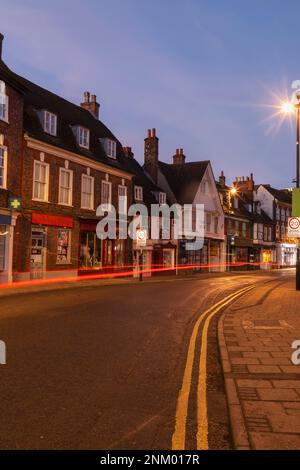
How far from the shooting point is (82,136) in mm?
29594

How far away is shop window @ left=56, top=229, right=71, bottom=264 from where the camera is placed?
26.6 meters

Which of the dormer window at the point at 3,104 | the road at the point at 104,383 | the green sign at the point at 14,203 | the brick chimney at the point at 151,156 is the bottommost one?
the road at the point at 104,383

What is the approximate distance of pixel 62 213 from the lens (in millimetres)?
26766

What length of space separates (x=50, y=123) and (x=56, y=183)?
3.60 m

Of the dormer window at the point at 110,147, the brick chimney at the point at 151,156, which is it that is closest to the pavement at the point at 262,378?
the dormer window at the point at 110,147

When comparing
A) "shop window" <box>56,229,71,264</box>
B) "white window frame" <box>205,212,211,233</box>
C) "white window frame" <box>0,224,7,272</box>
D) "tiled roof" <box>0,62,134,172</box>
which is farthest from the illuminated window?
"white window frame" <box>205,212,211,233</box>

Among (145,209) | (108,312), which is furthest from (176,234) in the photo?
(108,312)

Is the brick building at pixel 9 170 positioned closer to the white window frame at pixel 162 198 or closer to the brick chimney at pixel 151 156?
the white window frame at pixel 162 198

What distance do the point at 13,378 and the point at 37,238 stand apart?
19.2 m

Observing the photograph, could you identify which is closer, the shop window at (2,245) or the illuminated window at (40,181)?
the shop window at (2,245)

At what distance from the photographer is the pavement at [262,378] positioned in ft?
14.6

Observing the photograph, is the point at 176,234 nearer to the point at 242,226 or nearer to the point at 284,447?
the point at 242,226

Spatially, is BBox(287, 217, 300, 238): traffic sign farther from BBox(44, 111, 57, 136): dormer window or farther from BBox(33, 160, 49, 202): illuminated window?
BBox(44, 111, 57, 136): dormer window
